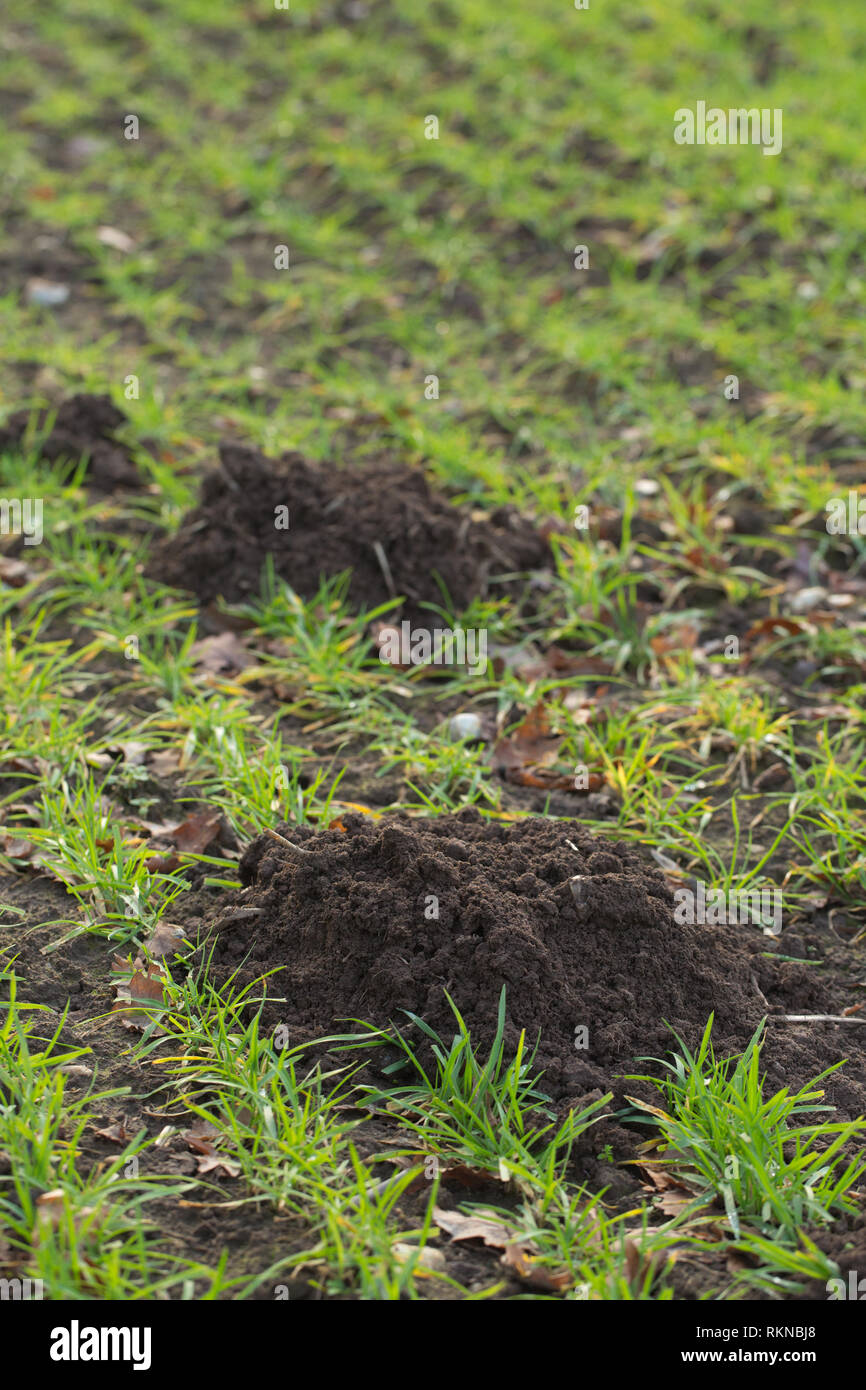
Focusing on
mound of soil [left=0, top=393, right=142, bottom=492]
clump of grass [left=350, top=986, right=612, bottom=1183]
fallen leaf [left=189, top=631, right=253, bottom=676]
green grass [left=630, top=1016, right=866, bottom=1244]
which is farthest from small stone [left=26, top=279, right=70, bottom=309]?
green grass [left=630, top=1016, right=866, bottom=1244]

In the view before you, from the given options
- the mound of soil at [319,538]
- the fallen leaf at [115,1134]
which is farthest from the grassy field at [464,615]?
the mound of soil at [319,538]

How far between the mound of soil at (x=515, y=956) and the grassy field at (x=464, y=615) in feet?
0.32

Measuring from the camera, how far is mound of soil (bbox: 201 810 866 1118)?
257 cm

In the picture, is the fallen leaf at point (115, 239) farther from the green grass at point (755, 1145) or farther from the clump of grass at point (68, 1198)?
the green grass at point (755, 1145)

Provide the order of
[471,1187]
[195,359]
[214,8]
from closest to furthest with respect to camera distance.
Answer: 1. [471,1187]
2. [195,359]
3. [214,8]

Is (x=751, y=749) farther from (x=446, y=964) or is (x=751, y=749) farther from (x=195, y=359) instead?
(x=195, y=359)

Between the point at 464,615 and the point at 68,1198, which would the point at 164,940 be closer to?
the point at 68,1198

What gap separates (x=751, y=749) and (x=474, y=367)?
2.60 meters

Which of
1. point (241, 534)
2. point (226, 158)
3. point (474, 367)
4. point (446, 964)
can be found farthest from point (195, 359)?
point (446, 964)

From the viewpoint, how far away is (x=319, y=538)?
4203 mm

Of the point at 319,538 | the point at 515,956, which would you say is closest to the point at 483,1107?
the point at 515,956

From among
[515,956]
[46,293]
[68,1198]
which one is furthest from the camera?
[46,293]

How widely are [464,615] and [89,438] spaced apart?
5.71 feet

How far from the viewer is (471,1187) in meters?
2.36
